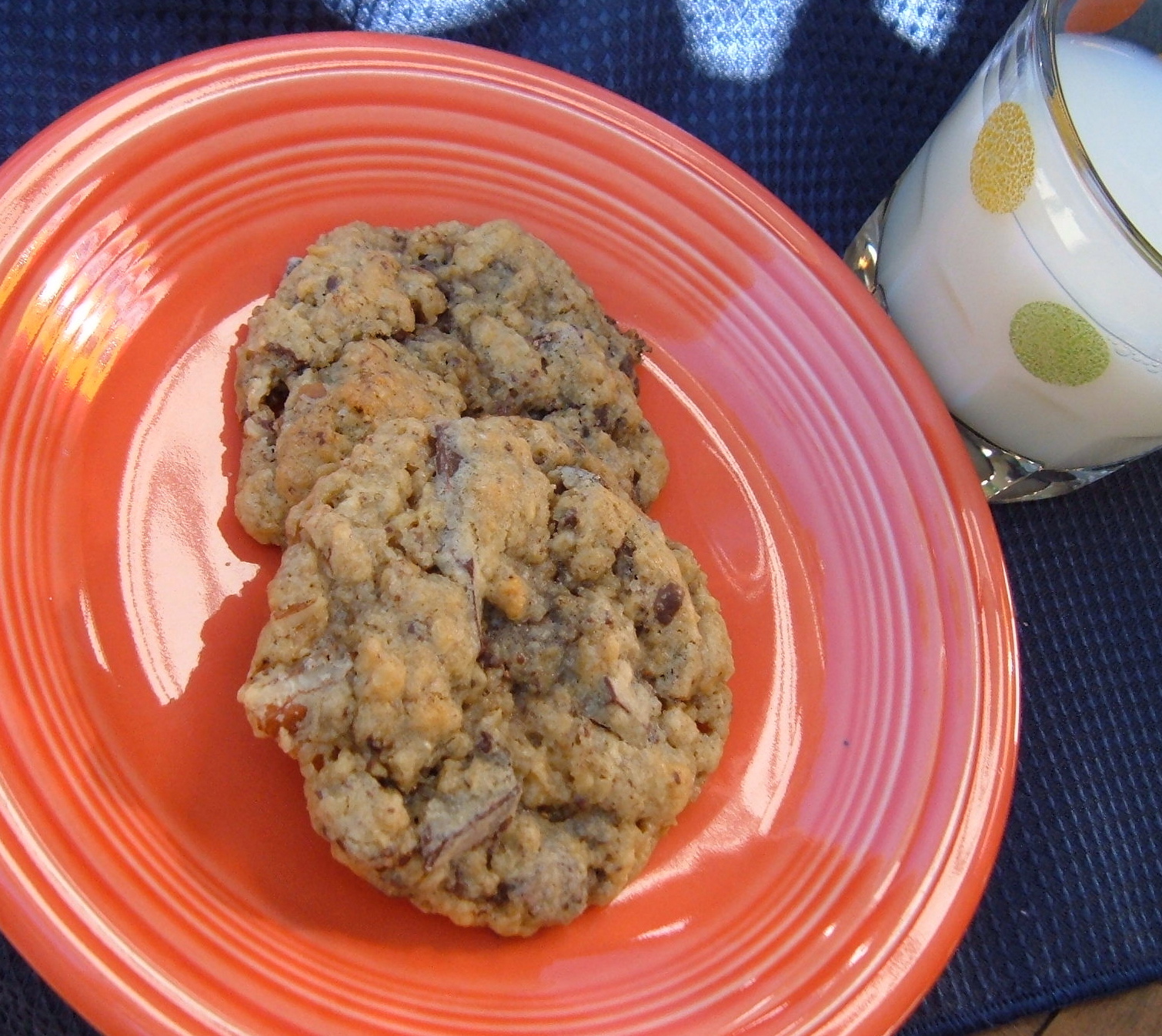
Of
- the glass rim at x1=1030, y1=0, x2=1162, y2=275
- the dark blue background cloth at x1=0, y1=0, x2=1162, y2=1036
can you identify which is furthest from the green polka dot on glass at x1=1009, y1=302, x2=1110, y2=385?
the dark blue background cloth at x1=0, y1=0, x2=1162, y2=1036

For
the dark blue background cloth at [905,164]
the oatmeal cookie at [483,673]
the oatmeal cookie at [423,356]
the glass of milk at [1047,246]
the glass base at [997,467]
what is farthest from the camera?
the glass base at [997,467]

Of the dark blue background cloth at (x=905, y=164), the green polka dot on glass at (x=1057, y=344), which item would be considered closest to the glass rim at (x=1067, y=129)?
the green polka dot on glass at (x=1057, y=344)

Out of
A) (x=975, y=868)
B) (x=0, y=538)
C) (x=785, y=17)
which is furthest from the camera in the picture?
(x=785, y=17)

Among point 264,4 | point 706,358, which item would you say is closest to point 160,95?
point 264,4

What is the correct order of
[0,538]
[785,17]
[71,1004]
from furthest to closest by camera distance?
[785,17]
[0,538]
[71,1004]

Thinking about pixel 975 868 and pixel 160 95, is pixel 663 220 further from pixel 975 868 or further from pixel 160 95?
pixel 975 868

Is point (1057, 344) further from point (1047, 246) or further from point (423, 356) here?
point (423, 356)

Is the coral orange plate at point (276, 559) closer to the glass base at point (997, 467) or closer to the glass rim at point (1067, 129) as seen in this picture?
the glass base at point (997, 467)
